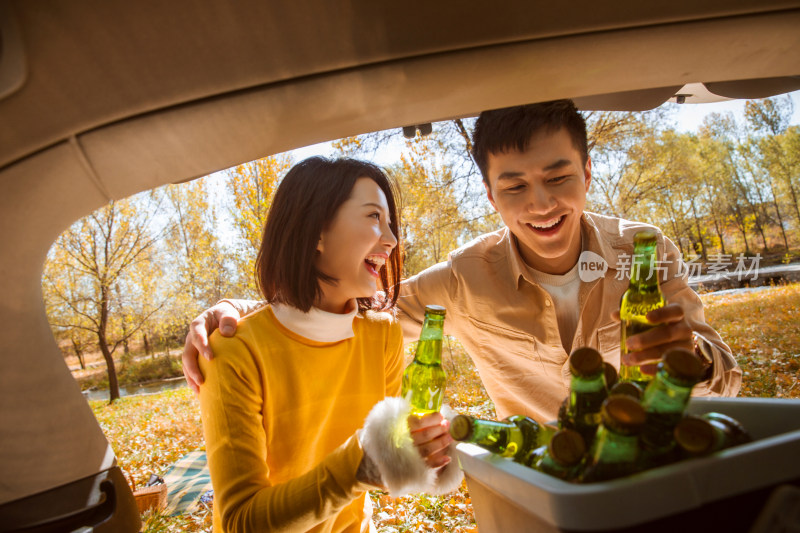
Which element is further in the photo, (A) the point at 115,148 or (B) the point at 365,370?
(B) the point at 365,370

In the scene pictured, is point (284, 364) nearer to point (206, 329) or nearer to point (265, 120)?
point (206, 329)

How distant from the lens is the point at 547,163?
1650 millimetres

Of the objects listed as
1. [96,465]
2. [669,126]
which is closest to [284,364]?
[96,465]

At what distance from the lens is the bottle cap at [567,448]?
60cm

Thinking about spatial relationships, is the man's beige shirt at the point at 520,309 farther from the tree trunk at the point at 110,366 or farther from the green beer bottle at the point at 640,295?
the tree trunk at the point at 110,366

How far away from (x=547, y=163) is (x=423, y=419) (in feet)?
3.54

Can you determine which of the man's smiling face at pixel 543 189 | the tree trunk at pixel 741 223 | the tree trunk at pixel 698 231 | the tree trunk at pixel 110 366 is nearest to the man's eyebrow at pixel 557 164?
the man's smiling face at pixel 543 189

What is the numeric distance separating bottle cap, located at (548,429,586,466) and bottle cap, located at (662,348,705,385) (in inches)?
5.8

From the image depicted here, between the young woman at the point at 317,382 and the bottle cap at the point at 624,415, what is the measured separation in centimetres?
48

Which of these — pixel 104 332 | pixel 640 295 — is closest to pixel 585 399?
pixel 640 295

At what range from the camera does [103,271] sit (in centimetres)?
765

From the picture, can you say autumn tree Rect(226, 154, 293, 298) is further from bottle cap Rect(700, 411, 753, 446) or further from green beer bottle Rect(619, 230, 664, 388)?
bottle cap Rect(700, 411, 753, 446)

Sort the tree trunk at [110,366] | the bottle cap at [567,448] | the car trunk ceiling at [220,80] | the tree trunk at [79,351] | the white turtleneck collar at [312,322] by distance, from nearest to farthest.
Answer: the bottle cap at [567,448], the car trunk ceiling at [220,80], the white turtleneck collar at [312,322], the tree trunk at [110,366], the tree trunk at [79,351]

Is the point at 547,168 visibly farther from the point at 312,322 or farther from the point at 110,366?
the point at 110,366
